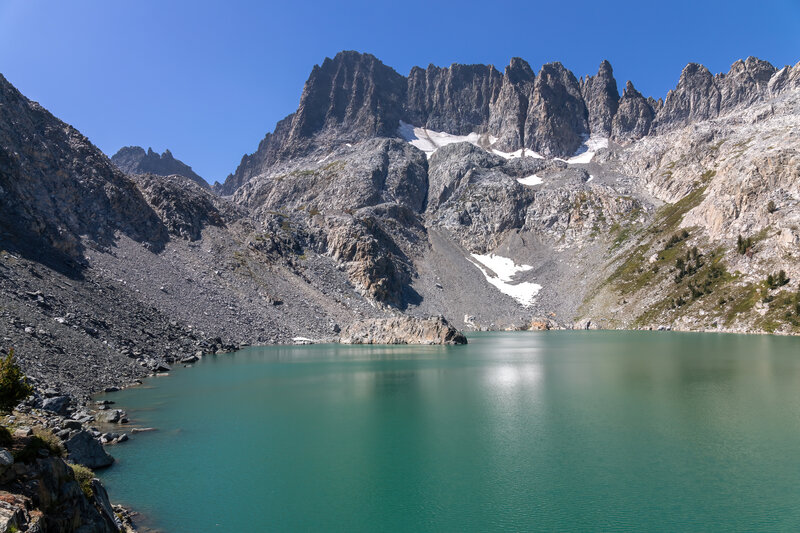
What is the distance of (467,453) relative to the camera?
23219 mm

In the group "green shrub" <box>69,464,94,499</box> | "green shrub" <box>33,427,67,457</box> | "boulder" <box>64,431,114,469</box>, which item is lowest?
"boulder" <box>64,431,114,469</box>

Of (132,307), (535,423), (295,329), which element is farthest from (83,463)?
(295,329)

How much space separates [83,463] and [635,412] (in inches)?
1203

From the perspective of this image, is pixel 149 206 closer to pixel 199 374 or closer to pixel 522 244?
pixel 199 374

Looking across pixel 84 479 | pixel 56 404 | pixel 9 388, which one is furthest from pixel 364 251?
pixel 84 479

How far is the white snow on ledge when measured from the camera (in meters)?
150

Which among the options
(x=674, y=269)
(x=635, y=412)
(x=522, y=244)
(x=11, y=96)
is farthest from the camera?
(x=522, y=244)

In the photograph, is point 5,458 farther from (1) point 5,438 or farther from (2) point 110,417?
(2) point 110,417

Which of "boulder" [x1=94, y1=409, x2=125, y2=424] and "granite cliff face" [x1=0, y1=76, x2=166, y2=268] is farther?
"granite cliff face" [x1=0, y1=76, x2=166, y2=268]

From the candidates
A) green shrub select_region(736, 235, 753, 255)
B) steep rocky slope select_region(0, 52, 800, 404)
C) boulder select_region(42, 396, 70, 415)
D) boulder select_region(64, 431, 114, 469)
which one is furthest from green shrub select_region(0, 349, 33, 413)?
green shrub select_region(736, 235, 753, 255)

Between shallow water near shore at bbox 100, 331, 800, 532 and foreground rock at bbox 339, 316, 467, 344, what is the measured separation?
40.7m

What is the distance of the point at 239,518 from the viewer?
16969mm

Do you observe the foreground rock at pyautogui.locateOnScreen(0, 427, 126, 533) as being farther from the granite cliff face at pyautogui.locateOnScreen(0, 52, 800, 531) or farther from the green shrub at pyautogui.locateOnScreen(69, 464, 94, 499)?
the granite cliff face at pyautogui.locateOnScreen(0, 52, 800, 531)

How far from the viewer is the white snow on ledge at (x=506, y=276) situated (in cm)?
15050
